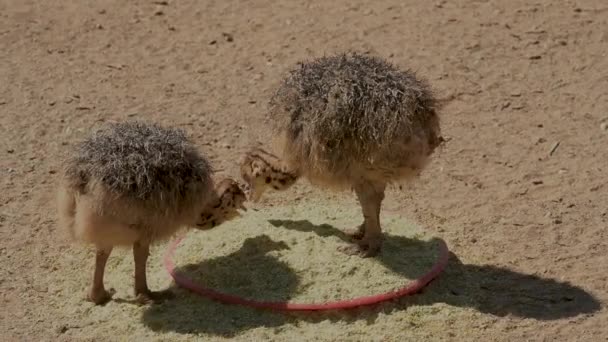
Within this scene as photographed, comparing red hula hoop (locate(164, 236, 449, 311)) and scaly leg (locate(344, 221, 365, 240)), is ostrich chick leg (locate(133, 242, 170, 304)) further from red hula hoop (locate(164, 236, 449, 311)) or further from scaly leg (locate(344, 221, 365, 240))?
scaly leg (locate(344, 221, 365, 240))

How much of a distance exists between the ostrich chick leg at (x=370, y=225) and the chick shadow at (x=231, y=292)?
0.49 metres

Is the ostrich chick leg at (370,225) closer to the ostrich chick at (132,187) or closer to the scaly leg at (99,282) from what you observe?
the ostrich chick at (132,187)

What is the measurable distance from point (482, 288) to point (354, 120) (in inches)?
61.3

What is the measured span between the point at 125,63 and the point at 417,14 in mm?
3200

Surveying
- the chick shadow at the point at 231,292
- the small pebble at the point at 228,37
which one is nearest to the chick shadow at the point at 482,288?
the chick shadow at the point at 231,292

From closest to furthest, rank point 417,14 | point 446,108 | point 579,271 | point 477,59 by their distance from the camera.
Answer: point 579,271 < point 446,108 < point 477,59 < point 417,14

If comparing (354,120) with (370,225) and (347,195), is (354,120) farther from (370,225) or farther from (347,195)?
(347,195)

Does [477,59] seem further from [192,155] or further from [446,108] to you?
[192,155]

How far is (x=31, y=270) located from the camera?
738 centimetres

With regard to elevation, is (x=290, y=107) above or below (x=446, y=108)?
above

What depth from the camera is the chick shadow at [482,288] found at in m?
6.78

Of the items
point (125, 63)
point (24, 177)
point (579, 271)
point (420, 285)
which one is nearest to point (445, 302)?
point (420, 285)

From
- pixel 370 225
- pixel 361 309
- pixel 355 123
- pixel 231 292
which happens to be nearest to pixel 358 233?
pixel 370 225

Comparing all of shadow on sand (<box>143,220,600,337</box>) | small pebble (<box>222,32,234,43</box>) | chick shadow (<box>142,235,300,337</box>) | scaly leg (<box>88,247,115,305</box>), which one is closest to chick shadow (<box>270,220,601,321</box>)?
shadow on sand (<box>143,220,600,337</box>)
